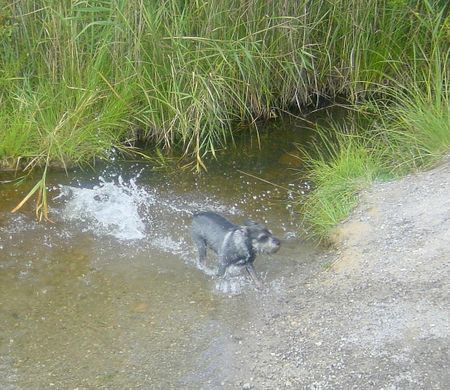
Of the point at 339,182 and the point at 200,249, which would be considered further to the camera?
the point at 339,182

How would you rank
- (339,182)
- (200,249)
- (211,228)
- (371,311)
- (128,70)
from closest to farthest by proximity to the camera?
(371,311), (211,228), (200,249), (339,182), (128,70)

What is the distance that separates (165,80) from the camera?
689cm

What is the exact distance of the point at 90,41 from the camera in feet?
22.3

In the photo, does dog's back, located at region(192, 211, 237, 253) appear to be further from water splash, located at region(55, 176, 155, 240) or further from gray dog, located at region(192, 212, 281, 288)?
water splash, located at region(55, 176, 155, 240)

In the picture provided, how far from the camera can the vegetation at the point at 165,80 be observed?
646cm

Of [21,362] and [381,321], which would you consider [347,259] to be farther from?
[21,362]

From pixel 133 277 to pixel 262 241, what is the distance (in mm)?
900

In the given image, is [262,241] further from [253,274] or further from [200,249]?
[200,249]

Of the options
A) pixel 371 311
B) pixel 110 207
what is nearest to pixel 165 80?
pixel 110 207

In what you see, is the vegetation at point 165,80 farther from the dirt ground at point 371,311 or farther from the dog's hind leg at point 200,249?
the dog's hind leg at point 200,249

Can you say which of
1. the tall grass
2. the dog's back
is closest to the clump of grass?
the dog's back

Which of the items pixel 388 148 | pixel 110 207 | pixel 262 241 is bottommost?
pixel 110 207

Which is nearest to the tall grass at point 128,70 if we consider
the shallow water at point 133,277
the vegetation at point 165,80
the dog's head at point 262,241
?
the vegetation at point 165,80

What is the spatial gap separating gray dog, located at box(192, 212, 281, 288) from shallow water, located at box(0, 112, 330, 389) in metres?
0.10
